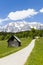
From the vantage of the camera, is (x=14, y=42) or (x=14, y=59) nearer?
Result: (x=14, y=59)

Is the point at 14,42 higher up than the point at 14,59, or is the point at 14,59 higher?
the point at 14,59

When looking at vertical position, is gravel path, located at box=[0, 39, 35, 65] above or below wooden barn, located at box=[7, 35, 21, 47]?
above

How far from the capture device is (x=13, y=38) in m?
98.5

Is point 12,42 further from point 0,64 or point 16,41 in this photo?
point 0,64

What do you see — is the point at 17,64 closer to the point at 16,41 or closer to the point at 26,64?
the point at 26,64

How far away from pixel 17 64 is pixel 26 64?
1008 mm

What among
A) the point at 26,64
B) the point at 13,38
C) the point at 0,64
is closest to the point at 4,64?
the point at 0,64

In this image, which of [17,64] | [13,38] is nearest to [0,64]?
[17,64]

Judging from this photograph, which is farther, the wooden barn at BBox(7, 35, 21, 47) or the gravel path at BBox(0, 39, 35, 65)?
the wooden barn at BBox(7, 35, 21, 47)

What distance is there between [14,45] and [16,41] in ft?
7.03

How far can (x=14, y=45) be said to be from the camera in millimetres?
98875

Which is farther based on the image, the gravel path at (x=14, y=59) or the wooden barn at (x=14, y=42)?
the wooden barn at (x=14, y=42)

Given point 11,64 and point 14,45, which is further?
point 14,45

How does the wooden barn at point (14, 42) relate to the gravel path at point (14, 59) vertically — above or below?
below
